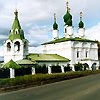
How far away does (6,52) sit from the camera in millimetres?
47719

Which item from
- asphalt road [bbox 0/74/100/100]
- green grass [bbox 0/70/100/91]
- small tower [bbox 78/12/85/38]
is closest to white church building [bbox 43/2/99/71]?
small tower [bbox 78/12/85/38]

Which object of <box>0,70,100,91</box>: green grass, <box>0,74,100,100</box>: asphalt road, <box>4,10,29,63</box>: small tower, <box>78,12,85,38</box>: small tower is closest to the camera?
<box>0,74,100,100</box>: asphalt road

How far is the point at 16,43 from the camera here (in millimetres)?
47000

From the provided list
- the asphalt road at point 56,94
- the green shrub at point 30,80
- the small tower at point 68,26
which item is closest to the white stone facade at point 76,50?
the small tower at point 68,26

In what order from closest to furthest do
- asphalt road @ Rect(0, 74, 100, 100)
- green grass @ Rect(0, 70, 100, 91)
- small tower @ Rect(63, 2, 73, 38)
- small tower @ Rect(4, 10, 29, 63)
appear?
asphalt road @ Rect(0, 74, 100, 100) < green grass @ Rect(0, 70, 100, 91) < small tower @ Rect(4, 10, 29, 63) < small tower @ Rect(63, 2, 73, 38)

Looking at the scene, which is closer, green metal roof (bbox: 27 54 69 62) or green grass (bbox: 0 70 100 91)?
green grass (bbox: 0 70 100 91)

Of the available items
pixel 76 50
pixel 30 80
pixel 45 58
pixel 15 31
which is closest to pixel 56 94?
pixel 30 80

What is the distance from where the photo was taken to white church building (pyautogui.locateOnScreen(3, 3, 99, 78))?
4641cm

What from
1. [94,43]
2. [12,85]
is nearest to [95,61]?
[94,43]

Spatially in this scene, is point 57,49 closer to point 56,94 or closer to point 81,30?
point 81,30

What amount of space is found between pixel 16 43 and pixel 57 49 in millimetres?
12916

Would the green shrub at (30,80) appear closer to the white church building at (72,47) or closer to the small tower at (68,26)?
the white church building at (72,47)

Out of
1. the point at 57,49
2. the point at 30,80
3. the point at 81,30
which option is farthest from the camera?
the point at 81,30

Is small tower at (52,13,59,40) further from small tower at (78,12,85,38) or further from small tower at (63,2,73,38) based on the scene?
Answer: small tower at (78,12,85,38)
